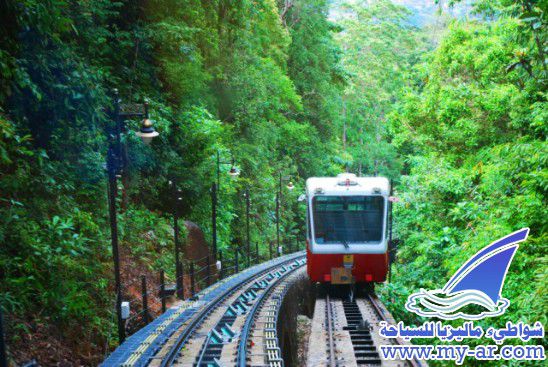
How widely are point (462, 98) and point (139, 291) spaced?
14.8 meters

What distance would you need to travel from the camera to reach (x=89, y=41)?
18562mm

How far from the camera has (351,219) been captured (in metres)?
16.3

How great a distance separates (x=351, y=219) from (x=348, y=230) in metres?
0.33

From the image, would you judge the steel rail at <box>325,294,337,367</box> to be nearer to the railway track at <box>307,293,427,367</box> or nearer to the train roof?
the railway track at <box>307,293,427,367</box>

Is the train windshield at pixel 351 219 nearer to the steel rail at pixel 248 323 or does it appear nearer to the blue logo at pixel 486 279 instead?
the steel rail at pixel 248 323

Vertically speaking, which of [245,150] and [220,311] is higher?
[245,150]

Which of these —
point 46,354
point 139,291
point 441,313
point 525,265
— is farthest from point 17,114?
point 525,265

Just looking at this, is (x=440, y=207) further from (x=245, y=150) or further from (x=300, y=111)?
(x=300, y=111)

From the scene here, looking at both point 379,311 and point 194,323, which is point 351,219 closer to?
point 379,311

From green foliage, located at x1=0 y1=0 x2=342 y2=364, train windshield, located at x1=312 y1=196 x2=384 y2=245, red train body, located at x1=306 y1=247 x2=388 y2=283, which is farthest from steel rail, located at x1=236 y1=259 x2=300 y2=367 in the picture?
green foliage, located at x1=0 y1=0 x2=342 y2=364

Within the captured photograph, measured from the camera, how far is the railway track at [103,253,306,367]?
1164cm

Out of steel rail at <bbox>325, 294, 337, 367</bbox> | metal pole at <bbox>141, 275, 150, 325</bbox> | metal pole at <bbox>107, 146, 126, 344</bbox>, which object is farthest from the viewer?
metal pole at <bbox>141, 275, 150, 325</bbox>

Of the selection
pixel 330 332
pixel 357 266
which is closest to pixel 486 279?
pixel 330 332

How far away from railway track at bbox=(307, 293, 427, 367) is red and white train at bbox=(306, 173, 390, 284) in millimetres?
945
